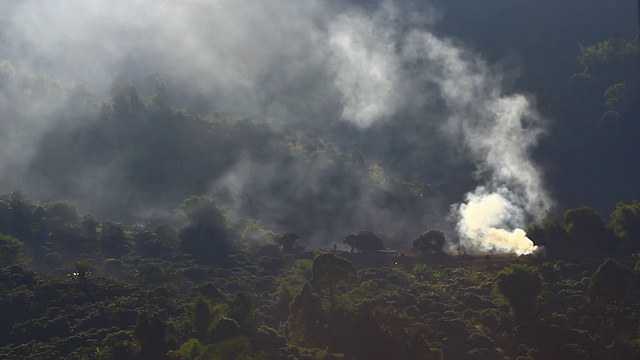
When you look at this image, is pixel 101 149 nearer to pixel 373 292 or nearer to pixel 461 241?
pixel 461 241

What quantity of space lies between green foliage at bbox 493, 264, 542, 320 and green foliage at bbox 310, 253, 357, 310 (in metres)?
17.0

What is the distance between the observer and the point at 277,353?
68625 millimetres

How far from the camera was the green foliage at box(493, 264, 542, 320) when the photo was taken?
3002 inches

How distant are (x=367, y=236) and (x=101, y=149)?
9568 centimetres

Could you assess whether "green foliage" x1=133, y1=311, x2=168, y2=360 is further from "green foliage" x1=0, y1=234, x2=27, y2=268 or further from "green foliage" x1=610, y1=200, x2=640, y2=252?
"green foliage" x1=610, y1=200, x2=640, y2=252

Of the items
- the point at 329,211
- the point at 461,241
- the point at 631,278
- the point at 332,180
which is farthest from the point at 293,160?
the point at 631,278

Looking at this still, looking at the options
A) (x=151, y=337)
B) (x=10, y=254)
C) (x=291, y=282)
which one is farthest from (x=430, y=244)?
(x=10, y=254)

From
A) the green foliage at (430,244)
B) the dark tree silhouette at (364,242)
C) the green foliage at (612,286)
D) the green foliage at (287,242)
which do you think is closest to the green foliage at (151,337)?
the green foliage at (612,286)

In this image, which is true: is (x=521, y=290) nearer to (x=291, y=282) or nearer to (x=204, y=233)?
(x=291, y=282)

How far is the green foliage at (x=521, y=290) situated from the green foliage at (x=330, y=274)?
55.7ft

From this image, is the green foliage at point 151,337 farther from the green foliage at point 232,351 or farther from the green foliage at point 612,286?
the green foliage at point 612,286

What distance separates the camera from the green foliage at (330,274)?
78.9 meters

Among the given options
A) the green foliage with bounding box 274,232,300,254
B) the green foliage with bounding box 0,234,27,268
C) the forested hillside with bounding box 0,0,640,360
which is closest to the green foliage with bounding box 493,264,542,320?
the forested hillside with bounding box 0,0,640,360

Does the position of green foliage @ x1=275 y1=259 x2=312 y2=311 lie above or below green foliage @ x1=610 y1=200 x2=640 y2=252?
below
